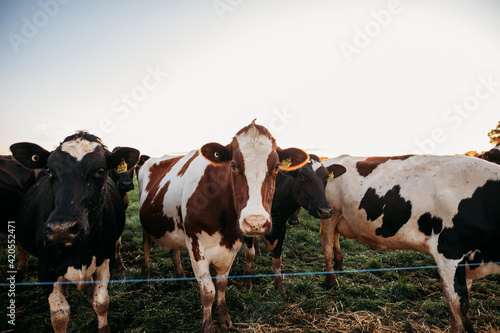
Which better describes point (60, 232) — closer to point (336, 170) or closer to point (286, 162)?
point (286, 162)

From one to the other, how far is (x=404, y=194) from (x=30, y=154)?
17.2ft

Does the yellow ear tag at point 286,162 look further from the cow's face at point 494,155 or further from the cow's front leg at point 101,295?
the cow's face at point 494,155

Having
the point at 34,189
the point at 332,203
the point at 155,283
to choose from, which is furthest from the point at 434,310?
the point at 34,189

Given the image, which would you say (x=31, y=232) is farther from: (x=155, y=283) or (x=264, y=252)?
(x=264, y=252)

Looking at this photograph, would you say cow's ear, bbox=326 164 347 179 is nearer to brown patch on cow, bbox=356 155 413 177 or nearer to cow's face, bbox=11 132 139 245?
brown patch on cow, bbox=356 155 413 177

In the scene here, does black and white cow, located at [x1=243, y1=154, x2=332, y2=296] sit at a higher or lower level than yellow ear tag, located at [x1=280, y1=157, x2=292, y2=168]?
lower

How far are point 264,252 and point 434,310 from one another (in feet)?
12.1

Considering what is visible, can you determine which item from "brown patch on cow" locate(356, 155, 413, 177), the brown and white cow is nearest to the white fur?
the brown and white cow

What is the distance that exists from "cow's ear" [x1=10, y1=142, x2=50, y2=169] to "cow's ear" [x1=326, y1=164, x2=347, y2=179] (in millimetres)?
4601

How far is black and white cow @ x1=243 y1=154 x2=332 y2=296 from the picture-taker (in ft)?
15.2

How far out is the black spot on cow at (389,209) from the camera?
402 centimetres

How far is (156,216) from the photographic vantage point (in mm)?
4520

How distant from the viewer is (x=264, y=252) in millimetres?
6746

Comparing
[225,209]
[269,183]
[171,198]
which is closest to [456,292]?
[269,183]
